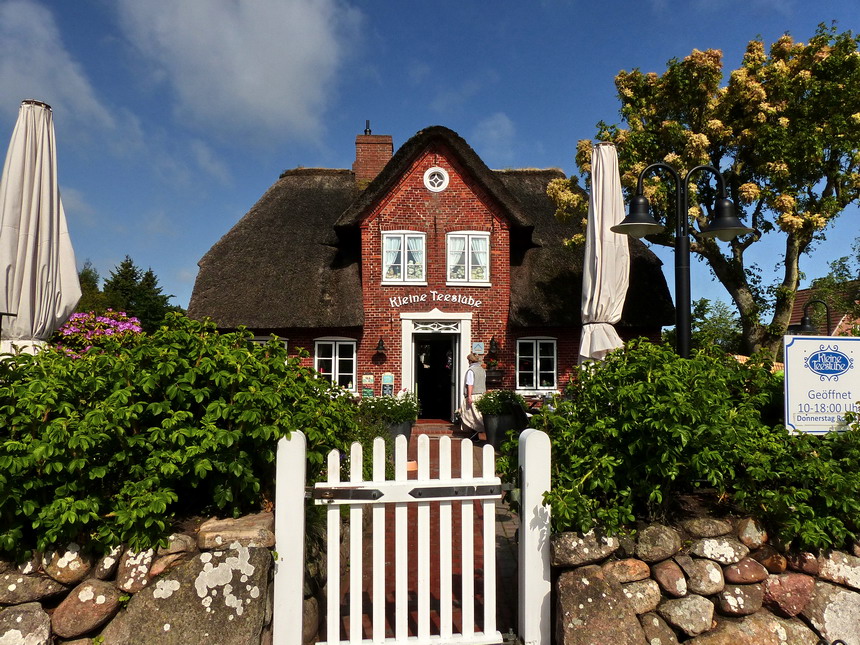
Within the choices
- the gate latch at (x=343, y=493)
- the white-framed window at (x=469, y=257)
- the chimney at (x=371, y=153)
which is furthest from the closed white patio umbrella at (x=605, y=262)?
the chimney at (x=371, y=153)

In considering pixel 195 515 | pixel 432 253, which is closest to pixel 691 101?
pixel 432 253

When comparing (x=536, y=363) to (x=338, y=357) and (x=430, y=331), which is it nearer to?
(x=430, y=331)

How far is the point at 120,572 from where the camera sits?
2.52 m

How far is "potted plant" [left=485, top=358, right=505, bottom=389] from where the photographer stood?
11.6 m

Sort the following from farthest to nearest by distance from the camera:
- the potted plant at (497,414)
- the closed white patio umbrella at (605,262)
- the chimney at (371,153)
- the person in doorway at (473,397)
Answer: the chimney at (371,153), the person in doorway at (473,397), the potted plant at (497,414), the closed white patio umbrella at (605,262)

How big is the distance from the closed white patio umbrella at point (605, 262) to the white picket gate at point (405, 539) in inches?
174

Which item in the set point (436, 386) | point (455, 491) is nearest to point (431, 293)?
point (436, 386)

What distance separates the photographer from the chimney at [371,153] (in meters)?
15.1

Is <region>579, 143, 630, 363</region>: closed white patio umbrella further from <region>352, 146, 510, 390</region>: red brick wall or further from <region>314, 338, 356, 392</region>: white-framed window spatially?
<region>314, 338, 356, 392</region>: white-framed window

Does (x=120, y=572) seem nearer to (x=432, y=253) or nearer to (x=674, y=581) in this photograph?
(x=674, y=581)

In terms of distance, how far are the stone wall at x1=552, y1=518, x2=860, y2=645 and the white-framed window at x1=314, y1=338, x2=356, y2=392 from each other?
9.63m

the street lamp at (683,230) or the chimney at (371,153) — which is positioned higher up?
the chimney at (371,153)

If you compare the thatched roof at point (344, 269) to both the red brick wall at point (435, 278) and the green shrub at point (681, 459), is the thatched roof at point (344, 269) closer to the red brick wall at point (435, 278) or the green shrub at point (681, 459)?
the red brick wall at point (435, 278)

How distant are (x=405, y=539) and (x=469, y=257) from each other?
969 cm
